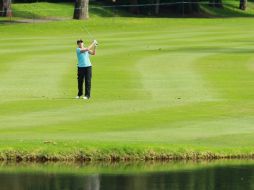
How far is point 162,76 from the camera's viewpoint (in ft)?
131

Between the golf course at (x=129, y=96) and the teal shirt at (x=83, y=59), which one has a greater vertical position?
the teal shirt at (x=83, y=59)

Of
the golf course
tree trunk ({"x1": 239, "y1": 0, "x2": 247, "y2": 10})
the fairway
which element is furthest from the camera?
tree trunk ({"x1": 239, "y1": 0, "x2": 247, "y2": 10})

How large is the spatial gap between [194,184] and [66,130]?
683cm

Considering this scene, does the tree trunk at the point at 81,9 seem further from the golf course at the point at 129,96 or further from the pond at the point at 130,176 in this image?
the pond at the point at 130,176

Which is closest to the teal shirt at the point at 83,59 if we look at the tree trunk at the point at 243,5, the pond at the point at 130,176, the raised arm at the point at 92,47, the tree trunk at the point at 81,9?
the raised arm at the point at 92,47

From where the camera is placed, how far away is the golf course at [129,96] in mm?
24234

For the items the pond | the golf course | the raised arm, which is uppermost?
the raised arm

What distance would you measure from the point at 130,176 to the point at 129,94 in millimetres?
13571

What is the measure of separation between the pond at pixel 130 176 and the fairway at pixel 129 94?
2.89 feet

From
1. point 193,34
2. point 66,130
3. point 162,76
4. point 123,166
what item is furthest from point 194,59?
point 123,166

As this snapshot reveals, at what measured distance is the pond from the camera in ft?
66.1

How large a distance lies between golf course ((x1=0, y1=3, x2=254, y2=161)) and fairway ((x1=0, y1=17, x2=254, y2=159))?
0.10 feet

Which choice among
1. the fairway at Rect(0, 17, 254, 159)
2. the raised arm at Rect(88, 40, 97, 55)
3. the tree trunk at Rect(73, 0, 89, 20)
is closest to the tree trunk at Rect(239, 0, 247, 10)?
the tree trunk at Rect(73, 0, 89, 20)

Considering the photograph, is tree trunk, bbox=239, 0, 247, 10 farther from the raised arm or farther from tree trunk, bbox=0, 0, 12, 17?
the raised arm
